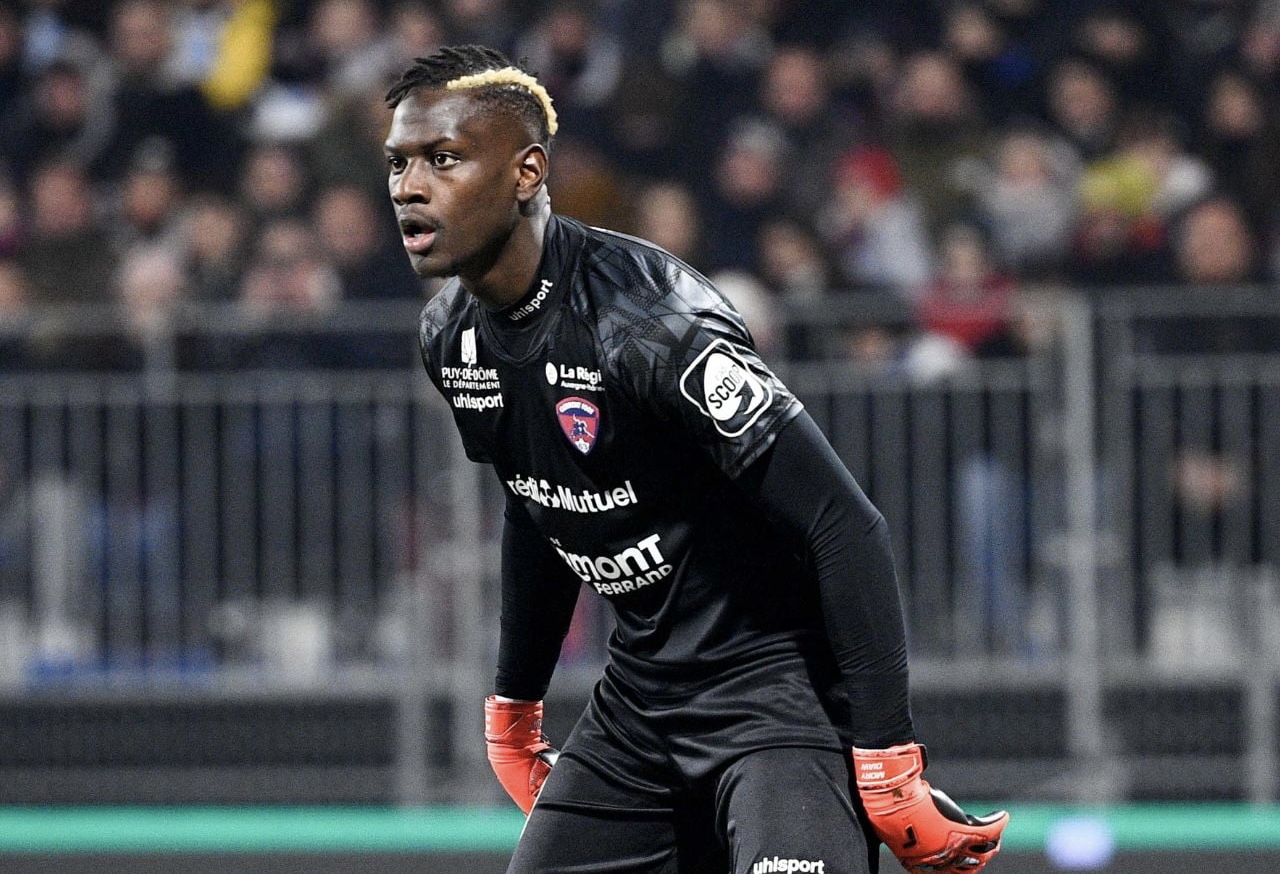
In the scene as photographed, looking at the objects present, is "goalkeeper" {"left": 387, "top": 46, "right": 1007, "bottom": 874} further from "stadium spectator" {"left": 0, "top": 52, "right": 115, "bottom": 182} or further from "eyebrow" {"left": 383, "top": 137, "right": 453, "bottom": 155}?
"stadium spectator" {"left": 0, "top": 52, "right": 115, "bottom": 182}

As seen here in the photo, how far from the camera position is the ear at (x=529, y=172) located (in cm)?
360

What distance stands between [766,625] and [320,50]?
307 inches

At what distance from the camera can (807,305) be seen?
790cm

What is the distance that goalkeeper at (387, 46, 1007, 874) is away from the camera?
138 inches

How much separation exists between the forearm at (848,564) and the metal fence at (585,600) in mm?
4231

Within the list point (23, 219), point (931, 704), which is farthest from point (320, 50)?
point (931, 704)

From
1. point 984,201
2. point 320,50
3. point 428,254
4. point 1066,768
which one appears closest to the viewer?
point 428,254

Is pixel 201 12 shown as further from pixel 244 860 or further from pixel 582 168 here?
pixel 244 860

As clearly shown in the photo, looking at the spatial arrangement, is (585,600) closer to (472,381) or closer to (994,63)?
(994,63)

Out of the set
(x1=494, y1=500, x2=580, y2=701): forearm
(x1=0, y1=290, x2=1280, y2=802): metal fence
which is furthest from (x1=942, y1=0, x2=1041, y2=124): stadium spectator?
(x1=494, y1=500, x2=580, y2=701): forearm

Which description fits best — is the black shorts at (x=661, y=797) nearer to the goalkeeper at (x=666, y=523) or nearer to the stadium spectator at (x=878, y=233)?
the goalkeeper at (x=666, y=523)

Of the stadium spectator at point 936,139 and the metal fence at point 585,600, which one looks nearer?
the metal fence at point 585,600

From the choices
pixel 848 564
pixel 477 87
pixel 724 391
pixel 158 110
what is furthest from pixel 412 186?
pixel 158 110

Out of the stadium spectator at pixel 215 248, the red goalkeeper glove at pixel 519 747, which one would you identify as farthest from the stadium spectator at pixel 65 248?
the red goalkeeper glove at pixel 519 747
